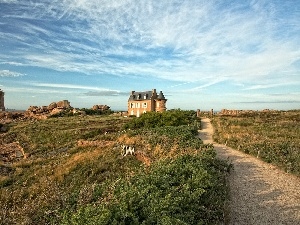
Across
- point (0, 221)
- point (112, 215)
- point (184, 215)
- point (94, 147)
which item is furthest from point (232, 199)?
point (94, 147)

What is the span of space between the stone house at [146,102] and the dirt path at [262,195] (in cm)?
3981

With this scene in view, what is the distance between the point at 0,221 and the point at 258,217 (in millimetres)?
7560

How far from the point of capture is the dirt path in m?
9.27

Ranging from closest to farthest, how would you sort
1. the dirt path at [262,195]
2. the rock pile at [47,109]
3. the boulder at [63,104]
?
the dirt path at [262,195]
the rock pile at [47,109]
the boulder at [63,104]

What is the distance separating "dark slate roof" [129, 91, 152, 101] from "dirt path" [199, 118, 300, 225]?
41.5m

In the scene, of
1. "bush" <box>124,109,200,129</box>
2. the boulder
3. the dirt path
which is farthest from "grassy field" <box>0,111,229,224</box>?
the boulder

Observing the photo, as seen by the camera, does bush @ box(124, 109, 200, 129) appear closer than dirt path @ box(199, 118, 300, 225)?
No

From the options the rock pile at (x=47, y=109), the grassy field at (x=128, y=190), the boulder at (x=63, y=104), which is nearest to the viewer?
the grassy field at (x=128, y=190)

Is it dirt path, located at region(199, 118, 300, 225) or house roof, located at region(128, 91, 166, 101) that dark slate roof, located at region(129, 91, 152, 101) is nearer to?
house roof, located at region(128, 91, 166, 101)

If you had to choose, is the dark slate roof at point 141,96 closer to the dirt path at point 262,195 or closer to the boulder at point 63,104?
the boulder at point 63,104

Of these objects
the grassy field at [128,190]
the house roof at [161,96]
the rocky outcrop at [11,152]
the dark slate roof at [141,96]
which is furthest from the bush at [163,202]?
the dark slate roof at [141,96]

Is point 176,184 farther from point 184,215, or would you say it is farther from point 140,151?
point 140,151

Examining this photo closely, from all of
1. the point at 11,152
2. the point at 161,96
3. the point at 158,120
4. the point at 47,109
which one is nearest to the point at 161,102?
the point at 161,96

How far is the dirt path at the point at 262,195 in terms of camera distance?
9.27 meters
